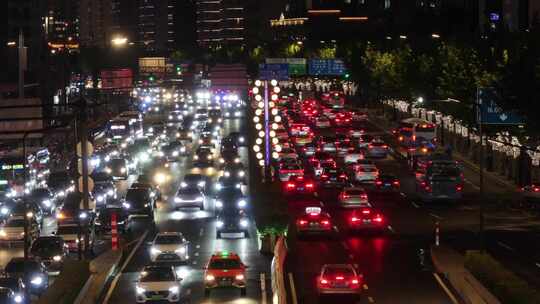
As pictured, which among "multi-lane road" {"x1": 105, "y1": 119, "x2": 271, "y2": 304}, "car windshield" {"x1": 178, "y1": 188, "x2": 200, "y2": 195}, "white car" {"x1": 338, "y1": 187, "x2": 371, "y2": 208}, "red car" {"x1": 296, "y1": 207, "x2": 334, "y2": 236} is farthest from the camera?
"car windshield" {"x1": 178, "y1": 188, "x2": 200, "y2": 195}

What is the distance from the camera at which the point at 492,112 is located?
5638 cm

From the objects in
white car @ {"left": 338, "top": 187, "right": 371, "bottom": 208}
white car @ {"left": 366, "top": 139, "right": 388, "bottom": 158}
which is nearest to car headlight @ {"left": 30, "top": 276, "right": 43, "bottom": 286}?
white car @ {"left": 338, "top": 187, "right": 371, "bottom": 208}

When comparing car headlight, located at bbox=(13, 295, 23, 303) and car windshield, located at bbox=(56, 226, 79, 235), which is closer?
car headlight, located at bbox=(13, 295, 23, 303)

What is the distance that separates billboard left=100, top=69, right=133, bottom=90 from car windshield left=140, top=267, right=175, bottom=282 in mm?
65775

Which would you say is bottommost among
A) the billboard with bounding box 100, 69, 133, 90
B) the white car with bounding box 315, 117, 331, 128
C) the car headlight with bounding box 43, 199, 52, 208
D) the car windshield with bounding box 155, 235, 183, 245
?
the car headlight with bounding box 43, 199, 52, 208

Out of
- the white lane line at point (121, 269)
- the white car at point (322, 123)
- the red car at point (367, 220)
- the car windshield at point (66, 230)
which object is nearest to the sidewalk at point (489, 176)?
the red car at point (367, 220)

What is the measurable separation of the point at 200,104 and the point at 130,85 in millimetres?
91465

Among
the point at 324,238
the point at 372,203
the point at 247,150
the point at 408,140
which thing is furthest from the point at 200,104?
→ the point at 324,238

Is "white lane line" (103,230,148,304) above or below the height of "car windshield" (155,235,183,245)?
below

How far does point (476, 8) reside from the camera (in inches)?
5950

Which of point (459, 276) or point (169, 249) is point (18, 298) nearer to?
point (169, 249)

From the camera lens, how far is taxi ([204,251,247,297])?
132 ft

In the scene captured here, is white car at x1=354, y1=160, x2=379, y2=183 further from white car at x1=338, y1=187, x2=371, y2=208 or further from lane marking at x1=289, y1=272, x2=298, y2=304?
lane marking at x1=289, y1=272, x2=298, y2=304

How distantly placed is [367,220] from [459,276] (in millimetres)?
13677
